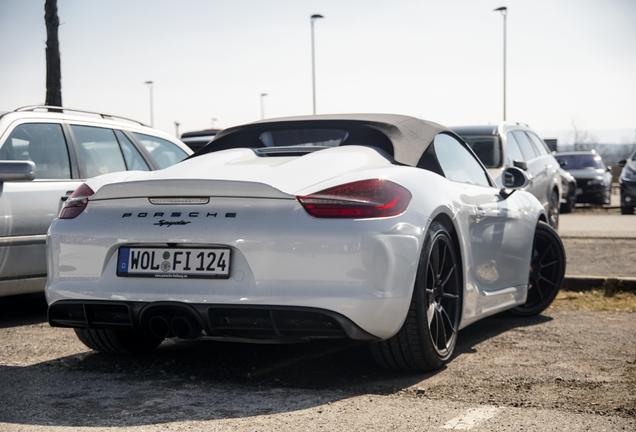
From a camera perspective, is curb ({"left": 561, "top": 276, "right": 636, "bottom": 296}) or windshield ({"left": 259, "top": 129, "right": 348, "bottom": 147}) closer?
windshield ({"left": 259, "top": 129, "right": 348, "bottom": 147})

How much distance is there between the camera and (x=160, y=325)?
381cm

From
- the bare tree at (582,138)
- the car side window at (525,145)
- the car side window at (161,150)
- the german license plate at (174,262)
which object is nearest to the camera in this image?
the german license plate at (174,262)

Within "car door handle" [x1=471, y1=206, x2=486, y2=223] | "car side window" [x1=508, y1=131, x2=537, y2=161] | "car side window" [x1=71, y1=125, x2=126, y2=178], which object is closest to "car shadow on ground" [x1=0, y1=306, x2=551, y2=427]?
"car door handle" [x1=471, y1=206, x2=486, y2=223]

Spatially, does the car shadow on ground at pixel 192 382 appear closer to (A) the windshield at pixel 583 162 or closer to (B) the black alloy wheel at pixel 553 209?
(B) the black alloy wheel at pixel 553 209

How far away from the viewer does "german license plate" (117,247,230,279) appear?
12.1ft

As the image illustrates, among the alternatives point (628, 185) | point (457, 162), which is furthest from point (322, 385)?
point (628, 185)

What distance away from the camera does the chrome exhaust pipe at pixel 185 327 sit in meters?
3.74

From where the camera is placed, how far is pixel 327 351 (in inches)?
186

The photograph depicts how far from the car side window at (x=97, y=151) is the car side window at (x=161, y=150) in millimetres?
380

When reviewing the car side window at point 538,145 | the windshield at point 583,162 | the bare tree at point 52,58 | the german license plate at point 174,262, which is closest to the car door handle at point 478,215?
the german license plate at point 174,262

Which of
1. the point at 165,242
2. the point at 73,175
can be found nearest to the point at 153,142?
the point at 73,175

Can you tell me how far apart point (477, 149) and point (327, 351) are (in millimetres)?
6020

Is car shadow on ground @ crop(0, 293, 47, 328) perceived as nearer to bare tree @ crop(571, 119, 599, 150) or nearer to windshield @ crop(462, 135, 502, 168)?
windshield @ crop(462, 135, 502, 168)

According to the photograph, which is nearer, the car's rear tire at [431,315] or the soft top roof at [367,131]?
the car's rear tire at [431,315]
